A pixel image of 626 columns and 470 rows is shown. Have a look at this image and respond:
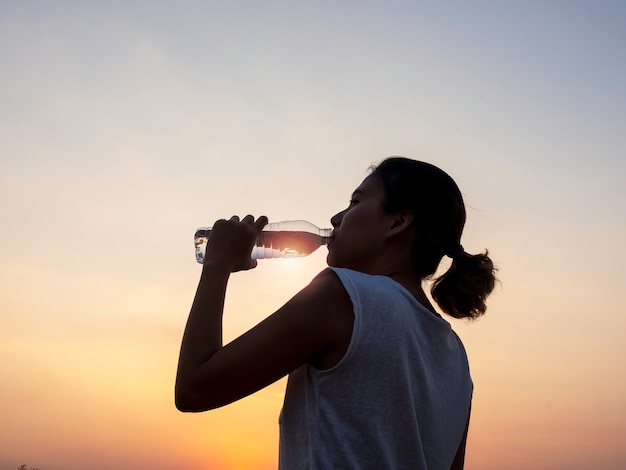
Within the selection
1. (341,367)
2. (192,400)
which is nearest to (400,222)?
(341,367)

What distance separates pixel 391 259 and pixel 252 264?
56cm

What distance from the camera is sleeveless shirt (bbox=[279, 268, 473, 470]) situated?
2.22 m

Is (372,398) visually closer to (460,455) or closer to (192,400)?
(192,400)

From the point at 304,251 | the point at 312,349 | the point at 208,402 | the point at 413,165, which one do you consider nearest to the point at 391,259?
the point at 413,165

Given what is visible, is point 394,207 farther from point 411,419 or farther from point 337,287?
point 411,419

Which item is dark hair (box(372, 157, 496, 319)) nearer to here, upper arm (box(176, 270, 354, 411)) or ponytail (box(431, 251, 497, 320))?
ponytail (box(431, 251, 497, 320))

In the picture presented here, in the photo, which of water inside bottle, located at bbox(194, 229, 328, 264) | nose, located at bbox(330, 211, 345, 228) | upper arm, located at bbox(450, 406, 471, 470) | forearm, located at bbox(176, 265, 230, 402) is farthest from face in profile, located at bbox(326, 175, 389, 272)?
water inside bottle, located at bbox(194, 229, 328, 264)

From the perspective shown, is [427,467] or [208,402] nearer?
[208,402]

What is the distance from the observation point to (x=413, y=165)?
313 cm

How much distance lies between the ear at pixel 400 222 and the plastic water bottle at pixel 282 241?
1646 mm

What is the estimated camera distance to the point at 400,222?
293 cm

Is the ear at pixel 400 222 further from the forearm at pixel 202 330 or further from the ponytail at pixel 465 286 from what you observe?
the forearm at pixel 202 330

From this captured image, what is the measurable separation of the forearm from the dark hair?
84cm

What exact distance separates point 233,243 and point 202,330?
0.45 meters
